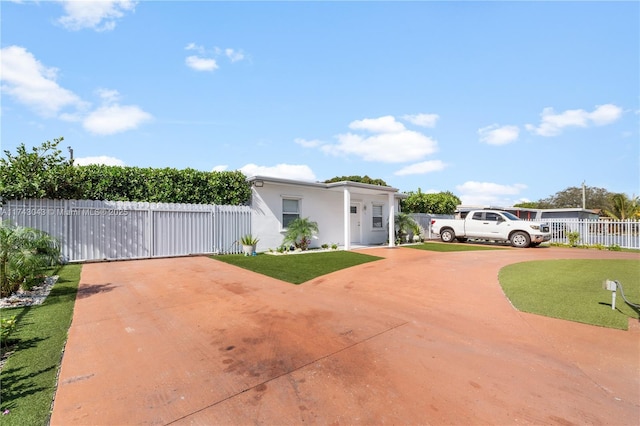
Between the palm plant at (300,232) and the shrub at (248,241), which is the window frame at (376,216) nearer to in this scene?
the palm plant at (300,232)

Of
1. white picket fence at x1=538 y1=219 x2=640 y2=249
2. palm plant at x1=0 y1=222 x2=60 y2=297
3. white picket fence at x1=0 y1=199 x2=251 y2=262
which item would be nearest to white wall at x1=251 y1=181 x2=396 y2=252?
white picket fence at x1=0 y1=199 x2=251 y2=262

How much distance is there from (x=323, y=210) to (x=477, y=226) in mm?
8392

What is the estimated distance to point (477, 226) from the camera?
54.2ft

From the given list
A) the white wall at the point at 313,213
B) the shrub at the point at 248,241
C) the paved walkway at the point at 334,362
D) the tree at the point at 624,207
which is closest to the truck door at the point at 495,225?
the white wall at the point at 313,213

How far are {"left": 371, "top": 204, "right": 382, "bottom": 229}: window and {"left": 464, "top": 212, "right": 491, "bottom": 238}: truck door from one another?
4.63 metres

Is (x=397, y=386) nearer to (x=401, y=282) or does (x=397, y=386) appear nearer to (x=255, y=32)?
(x=401, y=282)

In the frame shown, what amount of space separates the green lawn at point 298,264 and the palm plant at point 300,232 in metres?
1.99

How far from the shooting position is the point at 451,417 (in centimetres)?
247

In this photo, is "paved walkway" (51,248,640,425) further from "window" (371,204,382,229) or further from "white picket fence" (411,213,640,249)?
"white picket fence" (411,213,640,249)

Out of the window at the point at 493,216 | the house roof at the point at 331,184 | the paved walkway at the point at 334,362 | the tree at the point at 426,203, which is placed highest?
the house roof at the point at 331,184

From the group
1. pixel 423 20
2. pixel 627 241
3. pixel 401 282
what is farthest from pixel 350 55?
pixel 627 241

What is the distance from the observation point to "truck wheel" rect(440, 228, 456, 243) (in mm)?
17656

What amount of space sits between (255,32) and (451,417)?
30.0 feet

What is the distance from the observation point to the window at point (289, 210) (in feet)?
45.6
